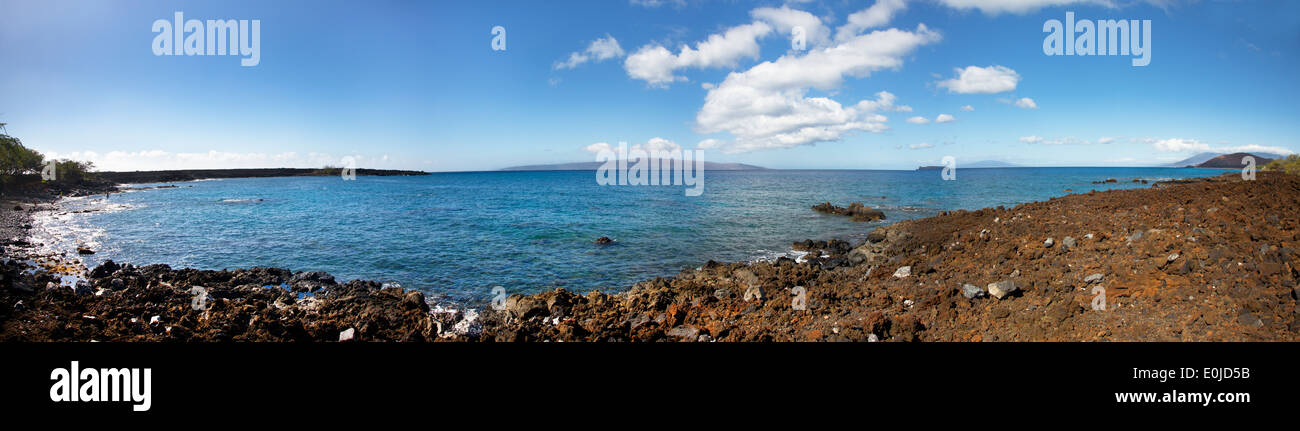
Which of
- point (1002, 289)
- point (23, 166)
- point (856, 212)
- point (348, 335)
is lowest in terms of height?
point (348, 335)

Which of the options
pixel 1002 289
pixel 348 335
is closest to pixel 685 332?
pixel 1002 289

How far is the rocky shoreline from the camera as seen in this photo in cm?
711

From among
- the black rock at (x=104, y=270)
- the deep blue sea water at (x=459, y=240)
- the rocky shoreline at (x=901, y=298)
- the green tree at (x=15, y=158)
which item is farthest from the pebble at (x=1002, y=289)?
the green tree at (x=15, y=158)

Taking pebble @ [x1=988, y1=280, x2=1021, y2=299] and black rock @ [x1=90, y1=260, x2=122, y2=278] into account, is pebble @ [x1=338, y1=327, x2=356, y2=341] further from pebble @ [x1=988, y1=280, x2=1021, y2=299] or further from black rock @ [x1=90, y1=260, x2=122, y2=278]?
black rock @ [x1=90, y1=260, x2=122, y2=278]

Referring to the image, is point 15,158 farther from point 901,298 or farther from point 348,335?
point 901,298

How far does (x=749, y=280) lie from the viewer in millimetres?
13812

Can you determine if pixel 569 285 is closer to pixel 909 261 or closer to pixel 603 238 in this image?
pixel 603 238

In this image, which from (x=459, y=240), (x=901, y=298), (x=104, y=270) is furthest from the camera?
(x=459, y=240)

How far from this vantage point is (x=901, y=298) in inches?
389

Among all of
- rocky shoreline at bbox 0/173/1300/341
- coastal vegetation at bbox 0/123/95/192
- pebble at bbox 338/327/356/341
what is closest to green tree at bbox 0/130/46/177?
coastal vegetation at bbox 0/123/95/192

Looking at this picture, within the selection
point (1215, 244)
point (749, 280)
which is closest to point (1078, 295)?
point (1215, 244)

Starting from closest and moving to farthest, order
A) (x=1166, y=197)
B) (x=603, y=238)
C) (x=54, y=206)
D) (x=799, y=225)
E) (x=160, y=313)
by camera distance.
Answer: (x=160, y=313) < (x=1166, y=197) < (x=603, y=238) < (x=799, y=225) < (x=54, y=206)

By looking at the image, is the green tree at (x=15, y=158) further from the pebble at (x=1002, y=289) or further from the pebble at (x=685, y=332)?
→ the pebble at (x=1002, y=289)
